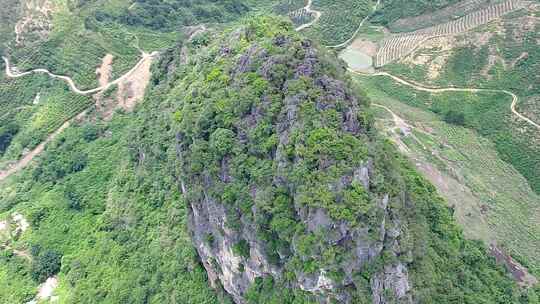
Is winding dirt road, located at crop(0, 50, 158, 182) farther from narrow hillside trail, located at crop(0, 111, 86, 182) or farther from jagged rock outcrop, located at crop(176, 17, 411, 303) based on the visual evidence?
jagged rock outcrop, located at crop(176, 17, 411, 303)

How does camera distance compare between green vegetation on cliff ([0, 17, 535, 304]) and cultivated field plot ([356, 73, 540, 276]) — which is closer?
green vegetation on cliff ([0, 17, 535, 304])

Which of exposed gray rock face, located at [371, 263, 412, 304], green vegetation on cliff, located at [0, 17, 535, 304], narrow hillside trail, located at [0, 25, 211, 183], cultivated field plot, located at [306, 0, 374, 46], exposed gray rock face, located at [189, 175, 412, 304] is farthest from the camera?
cultivated field plot, located at [306, 0, 374, 46]

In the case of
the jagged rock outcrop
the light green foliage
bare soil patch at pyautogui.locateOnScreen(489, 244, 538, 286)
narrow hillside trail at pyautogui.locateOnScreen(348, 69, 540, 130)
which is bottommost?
bare soil patch at pyautogui.locateOnScreen(489, 244, 538, 286)

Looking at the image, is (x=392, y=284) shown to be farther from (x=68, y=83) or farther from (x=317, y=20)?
(x=317, y=20)

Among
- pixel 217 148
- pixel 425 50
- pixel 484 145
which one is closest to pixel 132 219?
pixel 217 148

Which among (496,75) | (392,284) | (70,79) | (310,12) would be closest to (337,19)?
(310,12)

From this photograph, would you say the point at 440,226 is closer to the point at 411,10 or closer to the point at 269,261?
the point at 269,261

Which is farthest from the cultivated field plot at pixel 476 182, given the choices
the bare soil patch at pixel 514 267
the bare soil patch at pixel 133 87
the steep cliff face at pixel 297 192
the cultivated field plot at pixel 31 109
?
the cultivated field plot at pixel 31 109

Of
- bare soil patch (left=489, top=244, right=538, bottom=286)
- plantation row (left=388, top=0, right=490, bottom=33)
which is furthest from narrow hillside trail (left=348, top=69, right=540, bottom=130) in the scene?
bare soil patch (left=489, top=244, right=538, bottom=286)
